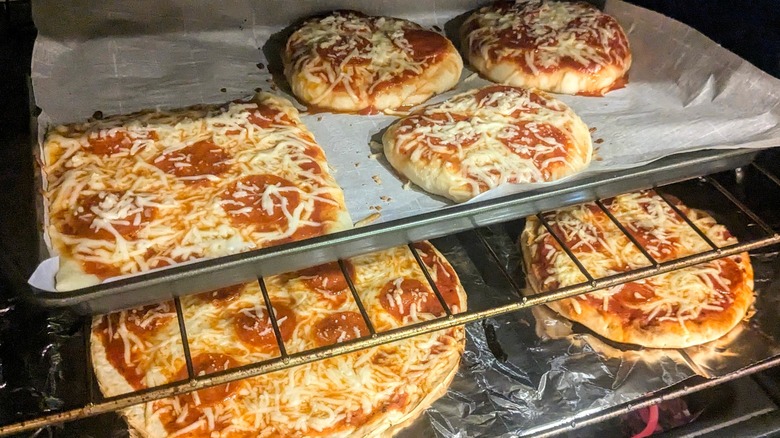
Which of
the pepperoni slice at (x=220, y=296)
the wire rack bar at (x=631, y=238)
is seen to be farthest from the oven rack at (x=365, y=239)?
the pepperoni slice at (x=220, y=296)

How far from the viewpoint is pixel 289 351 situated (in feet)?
5.45

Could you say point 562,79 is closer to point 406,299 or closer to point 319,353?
point 406,299

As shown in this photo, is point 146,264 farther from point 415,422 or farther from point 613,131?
point 613,131

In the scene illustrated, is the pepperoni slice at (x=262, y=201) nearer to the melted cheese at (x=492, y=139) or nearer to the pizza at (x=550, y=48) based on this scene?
the melted cheese at (x=492, y=139)

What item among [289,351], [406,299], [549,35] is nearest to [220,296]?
[289,351]

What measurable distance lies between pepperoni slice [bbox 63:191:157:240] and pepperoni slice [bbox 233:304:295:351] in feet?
1.17

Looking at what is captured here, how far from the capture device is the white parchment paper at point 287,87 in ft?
6.50

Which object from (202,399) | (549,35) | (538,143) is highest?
(549,35)

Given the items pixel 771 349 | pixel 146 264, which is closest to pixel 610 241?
pixel 771 349

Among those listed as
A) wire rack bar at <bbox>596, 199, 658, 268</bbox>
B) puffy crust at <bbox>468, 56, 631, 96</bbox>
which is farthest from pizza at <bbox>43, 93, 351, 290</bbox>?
puffy crust at <bbox>468, 56, 631, 96</bbox>

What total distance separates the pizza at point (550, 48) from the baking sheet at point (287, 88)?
2.8 inches

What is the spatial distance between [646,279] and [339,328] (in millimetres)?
991

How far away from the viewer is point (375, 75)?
2.27 m

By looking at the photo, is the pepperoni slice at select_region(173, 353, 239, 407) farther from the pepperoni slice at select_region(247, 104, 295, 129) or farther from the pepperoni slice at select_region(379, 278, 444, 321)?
the pepperoni slice at select_region(247, 104, 295, 129)
